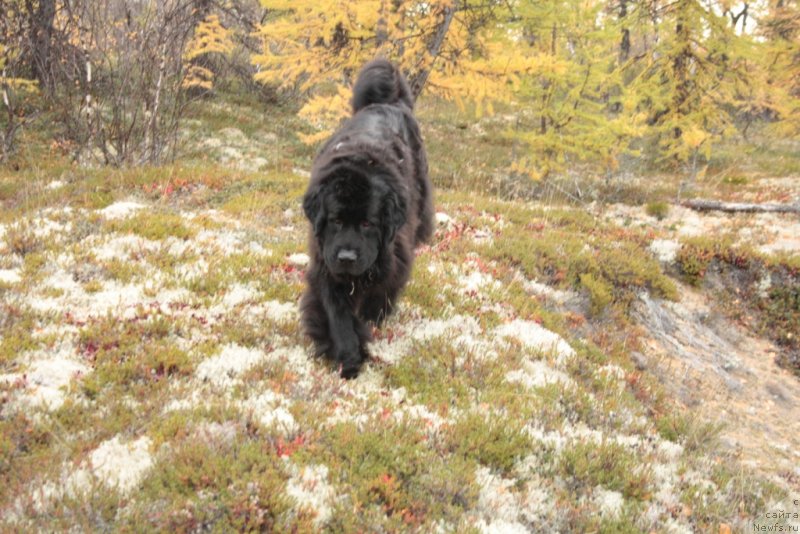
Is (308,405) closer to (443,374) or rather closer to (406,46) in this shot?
(443,374)

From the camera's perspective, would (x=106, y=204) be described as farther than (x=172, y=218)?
Yes

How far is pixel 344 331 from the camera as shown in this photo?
5.50 metres

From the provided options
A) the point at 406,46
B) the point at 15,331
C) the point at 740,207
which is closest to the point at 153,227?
the point at 15,331

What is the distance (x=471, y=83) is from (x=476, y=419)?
1040 centimetres

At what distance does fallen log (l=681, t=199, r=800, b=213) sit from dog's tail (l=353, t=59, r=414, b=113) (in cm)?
1073

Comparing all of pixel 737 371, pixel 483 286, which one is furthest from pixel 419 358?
pixel 737 371

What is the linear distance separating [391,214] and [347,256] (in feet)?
2.24

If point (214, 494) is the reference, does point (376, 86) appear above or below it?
above

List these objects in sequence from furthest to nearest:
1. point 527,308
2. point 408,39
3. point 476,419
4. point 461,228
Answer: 1. point 408,39
2. point 461,228
3. point 527,308
4. point 476,419

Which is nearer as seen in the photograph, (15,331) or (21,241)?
(15,331)

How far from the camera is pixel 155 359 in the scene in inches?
201

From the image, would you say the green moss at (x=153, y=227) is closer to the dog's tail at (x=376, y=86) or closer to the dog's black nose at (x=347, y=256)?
the dog's tail at (x=376, y=86)

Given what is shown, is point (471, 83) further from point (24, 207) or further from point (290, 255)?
point (24, 207)

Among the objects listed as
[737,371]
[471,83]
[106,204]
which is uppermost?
[471,83]
